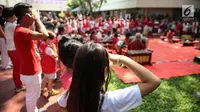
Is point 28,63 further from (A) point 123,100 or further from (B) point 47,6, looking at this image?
(B) point 47,6

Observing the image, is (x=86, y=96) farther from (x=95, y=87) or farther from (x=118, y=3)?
(x=118, y=3)

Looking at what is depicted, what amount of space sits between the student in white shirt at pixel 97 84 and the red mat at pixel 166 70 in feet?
13.1

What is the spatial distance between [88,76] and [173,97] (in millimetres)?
3809

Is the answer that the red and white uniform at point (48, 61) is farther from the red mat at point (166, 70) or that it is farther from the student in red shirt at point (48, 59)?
the red mat at point (166, 70)

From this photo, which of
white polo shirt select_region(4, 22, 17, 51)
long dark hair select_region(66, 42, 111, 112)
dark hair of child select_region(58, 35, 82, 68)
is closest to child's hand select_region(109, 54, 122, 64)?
long dark hair select_region(66, 42, 111, 112)

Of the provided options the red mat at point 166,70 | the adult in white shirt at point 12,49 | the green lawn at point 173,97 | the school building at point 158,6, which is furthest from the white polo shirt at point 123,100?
the school building at point 158,6

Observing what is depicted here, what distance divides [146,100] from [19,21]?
10.3 feet

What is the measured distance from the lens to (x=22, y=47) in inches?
99.1

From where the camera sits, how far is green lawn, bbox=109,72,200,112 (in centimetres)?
384

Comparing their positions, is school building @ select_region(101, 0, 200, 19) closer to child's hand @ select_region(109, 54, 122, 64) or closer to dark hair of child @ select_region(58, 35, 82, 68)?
dark hair of child @ select_region(58, 35, 82, 68)

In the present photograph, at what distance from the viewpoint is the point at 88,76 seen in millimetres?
1119

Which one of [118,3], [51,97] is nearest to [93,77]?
[51,97]

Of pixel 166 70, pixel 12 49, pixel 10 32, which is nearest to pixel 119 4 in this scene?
pixel 166 70

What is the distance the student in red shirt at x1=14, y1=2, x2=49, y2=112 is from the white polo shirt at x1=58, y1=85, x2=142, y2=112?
1.43m
